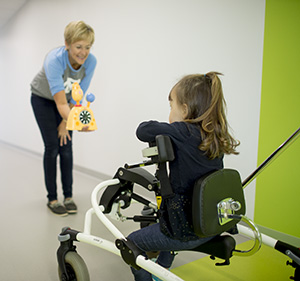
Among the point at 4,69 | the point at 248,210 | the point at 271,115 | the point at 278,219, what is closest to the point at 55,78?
the point at 271,115

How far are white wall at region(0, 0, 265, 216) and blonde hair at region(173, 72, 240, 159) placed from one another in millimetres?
824

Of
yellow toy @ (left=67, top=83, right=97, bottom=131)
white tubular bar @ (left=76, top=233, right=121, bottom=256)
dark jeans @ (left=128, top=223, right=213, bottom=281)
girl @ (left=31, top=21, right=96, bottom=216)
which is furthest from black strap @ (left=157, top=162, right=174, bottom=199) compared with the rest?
girl @ (left=31, top=21, right=96, bottom=216)

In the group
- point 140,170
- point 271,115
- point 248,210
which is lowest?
point 248,210

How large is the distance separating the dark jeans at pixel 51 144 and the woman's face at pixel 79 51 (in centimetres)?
35

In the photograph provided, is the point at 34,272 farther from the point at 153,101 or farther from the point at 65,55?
the point at 153,101

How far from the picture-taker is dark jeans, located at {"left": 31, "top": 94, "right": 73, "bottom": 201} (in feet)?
6.80

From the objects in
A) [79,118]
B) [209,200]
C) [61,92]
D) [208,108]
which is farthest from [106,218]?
[61,92]

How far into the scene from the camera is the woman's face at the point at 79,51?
1.87 meters

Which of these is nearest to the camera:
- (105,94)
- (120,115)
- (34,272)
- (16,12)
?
(34,272)

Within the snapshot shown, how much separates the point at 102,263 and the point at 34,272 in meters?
0.30

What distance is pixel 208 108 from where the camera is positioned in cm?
102

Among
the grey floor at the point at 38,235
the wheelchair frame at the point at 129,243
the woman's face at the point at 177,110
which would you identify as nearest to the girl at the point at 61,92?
the grey floor at the point at 38,235

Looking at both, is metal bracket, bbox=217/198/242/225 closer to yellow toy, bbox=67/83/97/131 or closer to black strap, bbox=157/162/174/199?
black strap, bbox=157/162/174/199

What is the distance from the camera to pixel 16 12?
5.28 m
